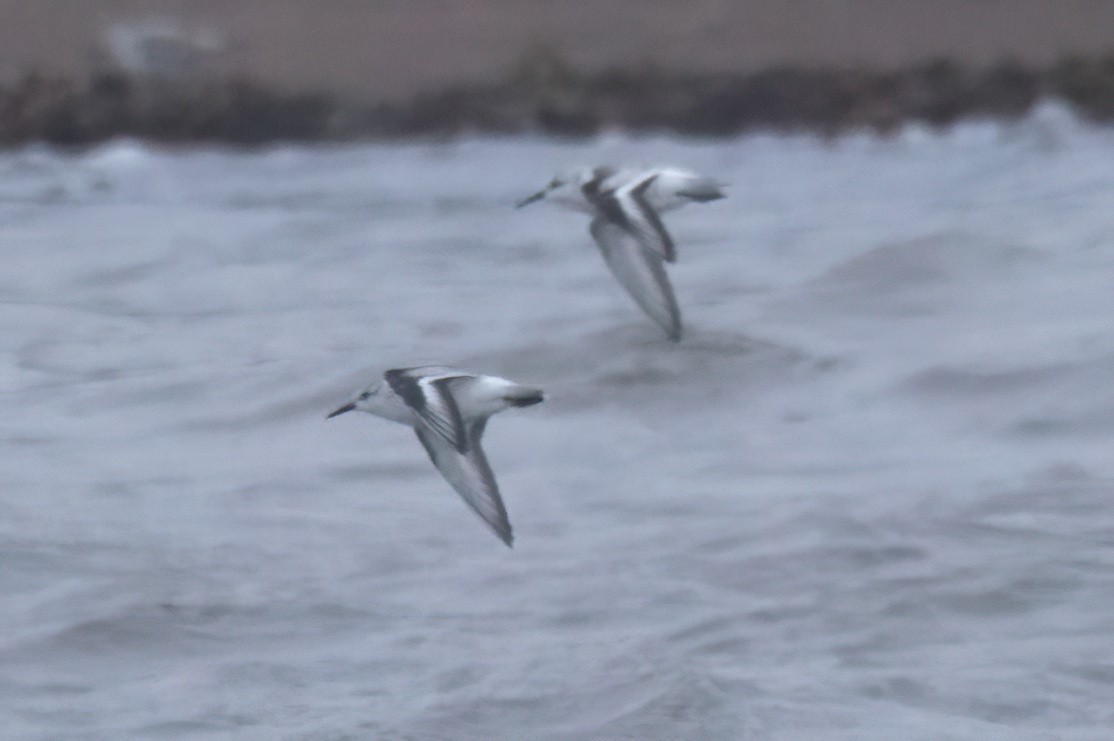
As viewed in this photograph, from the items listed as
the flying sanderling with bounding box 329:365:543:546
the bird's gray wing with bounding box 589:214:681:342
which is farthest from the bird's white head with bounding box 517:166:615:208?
the flying sanderling with bounding box 329:365:543:546

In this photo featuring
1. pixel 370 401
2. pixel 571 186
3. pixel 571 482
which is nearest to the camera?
pixel 370 401

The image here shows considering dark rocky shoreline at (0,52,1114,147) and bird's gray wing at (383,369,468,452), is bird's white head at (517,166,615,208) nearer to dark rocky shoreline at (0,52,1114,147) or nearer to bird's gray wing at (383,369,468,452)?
bird's gray wing at (383,369,468,452)

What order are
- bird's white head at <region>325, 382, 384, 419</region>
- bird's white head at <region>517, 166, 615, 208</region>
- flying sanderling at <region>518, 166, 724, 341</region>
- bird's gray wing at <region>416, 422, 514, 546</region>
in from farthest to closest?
1. bird's white head at <region>517, 166, 615, 208</region>
2. flying sanderling at <region>518, 166, 724, 341</region>
3. bird's white head at <region>325, 382, 384, 419</region>
4. bird's gray wing at <region>416, 422, 514, 546</region>

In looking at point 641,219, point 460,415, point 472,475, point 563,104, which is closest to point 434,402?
point 460,415

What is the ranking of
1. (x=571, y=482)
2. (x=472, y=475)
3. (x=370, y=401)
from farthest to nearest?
(x=571, y=482) < (x=370, y=401) < (x=472, y=475)

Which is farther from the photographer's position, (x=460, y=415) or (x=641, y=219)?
(x=641, y=219)

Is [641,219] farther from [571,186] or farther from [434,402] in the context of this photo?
[434,402]

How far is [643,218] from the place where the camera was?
7.05m

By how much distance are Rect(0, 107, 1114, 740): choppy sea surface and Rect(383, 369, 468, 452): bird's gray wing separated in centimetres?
56

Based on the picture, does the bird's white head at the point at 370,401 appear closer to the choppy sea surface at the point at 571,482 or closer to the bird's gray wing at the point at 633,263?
the choppy sea surface at the point at 571,482

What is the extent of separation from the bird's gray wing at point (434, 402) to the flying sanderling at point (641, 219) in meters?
1.95

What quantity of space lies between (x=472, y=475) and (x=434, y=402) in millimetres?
231

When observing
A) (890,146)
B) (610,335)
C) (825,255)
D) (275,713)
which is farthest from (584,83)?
(275,713)

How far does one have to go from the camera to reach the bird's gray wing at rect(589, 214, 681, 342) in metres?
7.13
